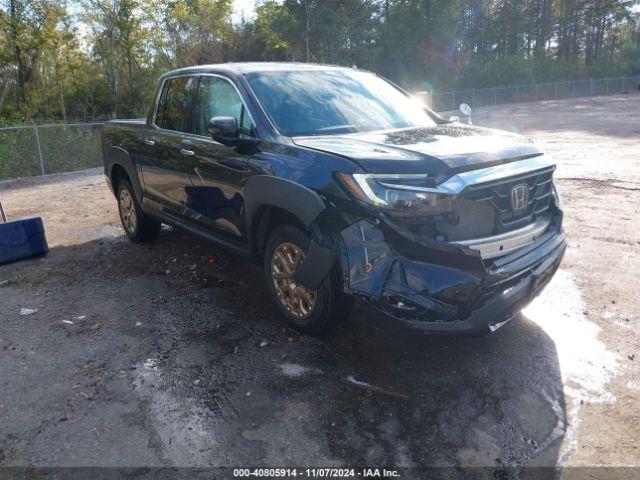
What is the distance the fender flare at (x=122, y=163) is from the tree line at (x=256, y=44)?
20205 millimetres

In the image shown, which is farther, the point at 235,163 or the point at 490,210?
the point at 235,163

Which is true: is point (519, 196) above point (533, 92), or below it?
below

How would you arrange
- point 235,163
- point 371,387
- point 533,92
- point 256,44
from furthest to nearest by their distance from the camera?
Result: 1. point 533,92
2. point 256,44
3. point 235,163
4. point 371,387

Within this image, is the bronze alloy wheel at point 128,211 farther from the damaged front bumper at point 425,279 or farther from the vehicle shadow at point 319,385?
the damaged front bumper at point 425,279

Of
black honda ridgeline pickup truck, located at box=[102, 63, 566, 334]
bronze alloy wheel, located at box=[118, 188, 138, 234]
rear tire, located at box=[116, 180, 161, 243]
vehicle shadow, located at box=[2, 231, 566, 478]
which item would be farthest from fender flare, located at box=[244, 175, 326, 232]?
bronze alloy wheel, located at box=[118, 188, 138, 234]

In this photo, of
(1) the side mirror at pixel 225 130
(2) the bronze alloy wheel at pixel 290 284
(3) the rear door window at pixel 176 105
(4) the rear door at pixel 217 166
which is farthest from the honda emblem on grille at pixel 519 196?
(3) the rear door window at pixel 176 105

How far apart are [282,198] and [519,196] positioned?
156cm

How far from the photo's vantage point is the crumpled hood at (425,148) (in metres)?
3.49

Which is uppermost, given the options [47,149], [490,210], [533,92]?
[533,92]

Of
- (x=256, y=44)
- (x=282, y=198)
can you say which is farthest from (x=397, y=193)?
(x=256, y=44)

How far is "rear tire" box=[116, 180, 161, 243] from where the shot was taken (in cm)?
669

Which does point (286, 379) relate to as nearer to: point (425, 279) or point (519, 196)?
point (425, 279)

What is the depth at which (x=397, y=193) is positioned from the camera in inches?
134

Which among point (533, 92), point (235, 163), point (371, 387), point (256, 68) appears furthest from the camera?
point (533, 92)
